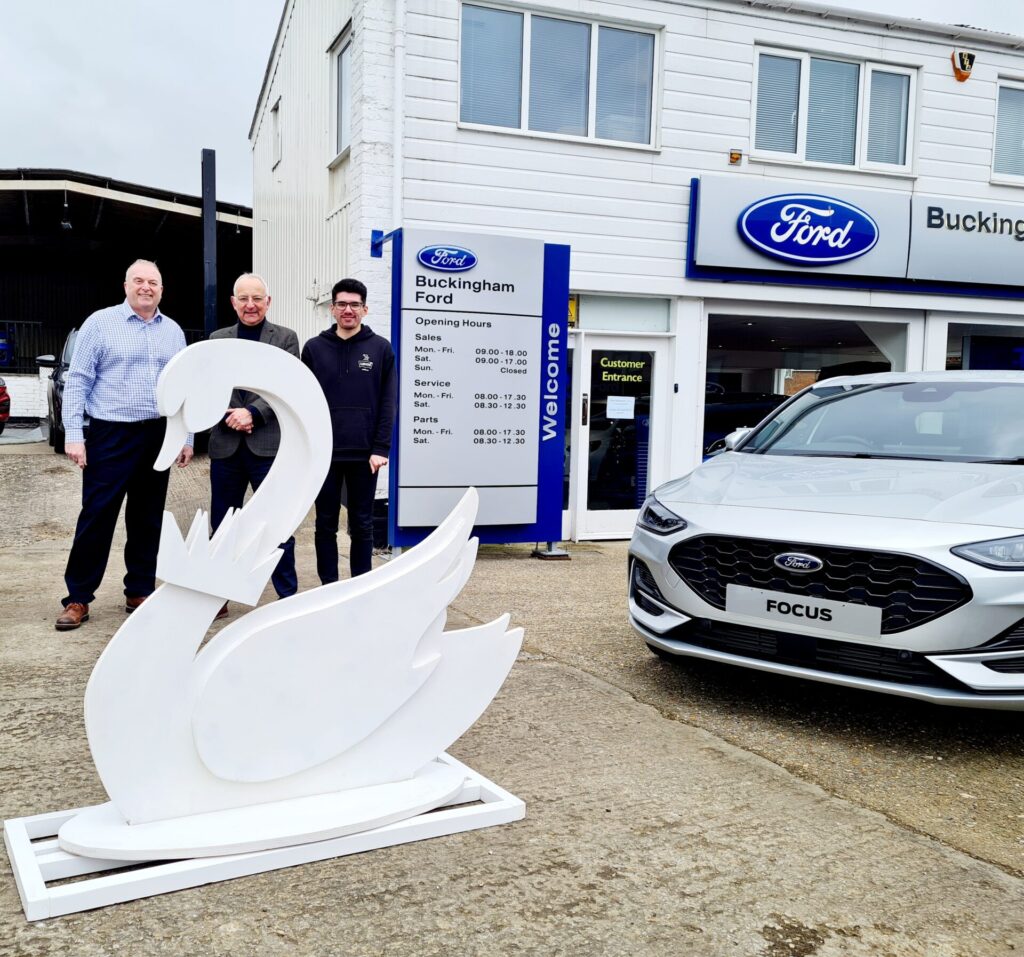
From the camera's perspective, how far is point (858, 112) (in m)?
10.6

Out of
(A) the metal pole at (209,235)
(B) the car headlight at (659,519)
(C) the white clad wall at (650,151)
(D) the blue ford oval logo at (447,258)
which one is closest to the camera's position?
(B) the car headlight at (659,519)

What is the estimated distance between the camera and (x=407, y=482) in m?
7.70

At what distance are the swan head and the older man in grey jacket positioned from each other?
8.47ft

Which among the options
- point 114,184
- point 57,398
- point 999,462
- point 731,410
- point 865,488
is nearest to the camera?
point 865,488

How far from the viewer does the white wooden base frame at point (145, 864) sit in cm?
250

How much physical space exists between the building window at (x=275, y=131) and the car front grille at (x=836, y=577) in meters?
11.7

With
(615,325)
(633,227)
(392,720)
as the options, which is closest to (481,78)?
(633,227)

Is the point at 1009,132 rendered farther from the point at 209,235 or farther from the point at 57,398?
the point at 57,398

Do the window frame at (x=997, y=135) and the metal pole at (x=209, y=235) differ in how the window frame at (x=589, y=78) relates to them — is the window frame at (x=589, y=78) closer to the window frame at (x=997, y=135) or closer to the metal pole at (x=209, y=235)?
the window frame at (x=997, y=135)

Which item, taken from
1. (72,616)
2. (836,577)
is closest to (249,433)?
(72,616)

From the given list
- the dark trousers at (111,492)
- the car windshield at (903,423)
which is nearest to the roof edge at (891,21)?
the car windshield at (903,423)

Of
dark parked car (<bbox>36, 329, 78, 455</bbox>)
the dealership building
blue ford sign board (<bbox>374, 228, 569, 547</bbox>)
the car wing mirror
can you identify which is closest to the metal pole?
dark parked car (<bbox>36, 329, 78, 455</bbox>)

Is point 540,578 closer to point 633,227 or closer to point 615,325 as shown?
point 615,325

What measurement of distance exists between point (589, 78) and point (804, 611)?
7194mm
